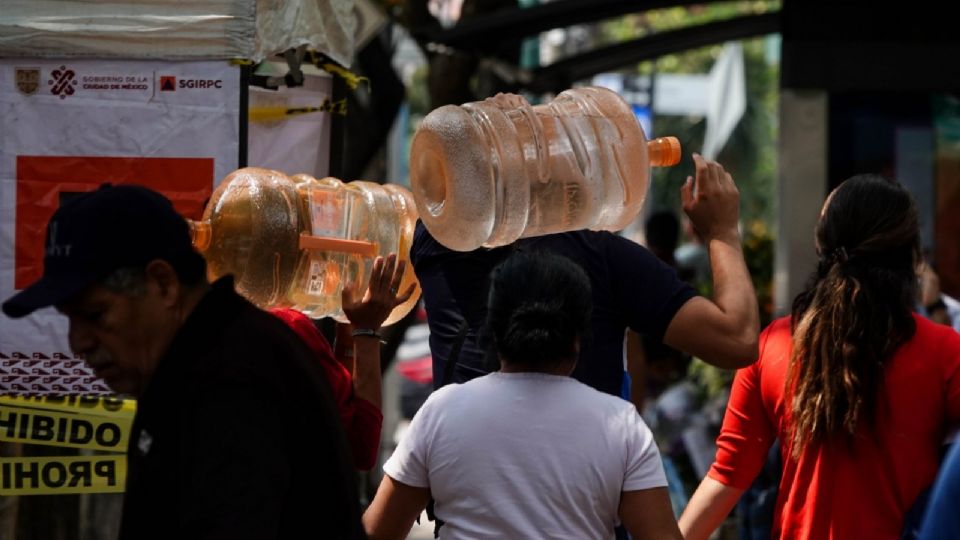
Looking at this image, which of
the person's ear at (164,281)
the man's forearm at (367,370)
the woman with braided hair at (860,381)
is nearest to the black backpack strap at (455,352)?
the man's forearm at (367,370)

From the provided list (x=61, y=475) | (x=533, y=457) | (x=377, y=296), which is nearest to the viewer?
(x=533, y=457)

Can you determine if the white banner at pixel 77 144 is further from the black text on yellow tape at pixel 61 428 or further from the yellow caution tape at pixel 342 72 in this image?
the yellow caution tape at pixel 342 72

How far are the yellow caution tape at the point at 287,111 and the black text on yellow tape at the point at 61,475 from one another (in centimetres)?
128

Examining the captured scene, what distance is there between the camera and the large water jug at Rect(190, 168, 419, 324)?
164 inches

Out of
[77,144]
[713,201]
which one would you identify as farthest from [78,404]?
[713,201]

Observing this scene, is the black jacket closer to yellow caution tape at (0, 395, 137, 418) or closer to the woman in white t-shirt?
the woman in white t-shirt

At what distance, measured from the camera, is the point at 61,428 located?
190 inches

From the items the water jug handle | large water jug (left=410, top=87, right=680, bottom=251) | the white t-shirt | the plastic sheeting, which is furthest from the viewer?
the plastic sheeting

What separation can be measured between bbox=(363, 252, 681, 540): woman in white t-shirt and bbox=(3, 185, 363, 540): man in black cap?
585 millimetres

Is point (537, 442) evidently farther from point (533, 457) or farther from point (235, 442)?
point (235, 442)

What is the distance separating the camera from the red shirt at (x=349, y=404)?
3852 millimetres

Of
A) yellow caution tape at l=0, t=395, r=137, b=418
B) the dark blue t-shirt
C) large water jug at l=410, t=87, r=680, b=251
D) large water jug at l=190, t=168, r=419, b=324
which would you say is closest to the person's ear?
the dark blue t-shirt

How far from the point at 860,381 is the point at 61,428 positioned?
2.43 meters

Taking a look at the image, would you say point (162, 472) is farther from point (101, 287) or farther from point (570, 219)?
point (570, 219)
